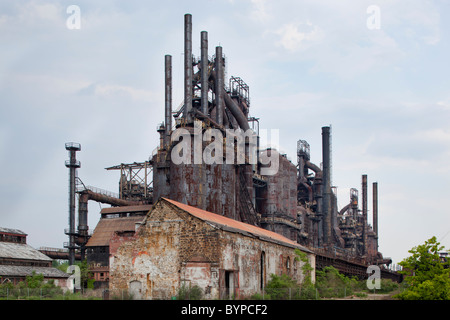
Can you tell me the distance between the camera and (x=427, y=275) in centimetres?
2616

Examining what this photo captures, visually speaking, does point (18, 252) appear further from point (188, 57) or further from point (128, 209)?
point (188, 57)

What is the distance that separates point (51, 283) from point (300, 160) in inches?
1725

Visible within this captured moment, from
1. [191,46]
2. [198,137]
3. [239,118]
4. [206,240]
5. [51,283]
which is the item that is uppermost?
[191,46]

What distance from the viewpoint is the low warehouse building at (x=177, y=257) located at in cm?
2427

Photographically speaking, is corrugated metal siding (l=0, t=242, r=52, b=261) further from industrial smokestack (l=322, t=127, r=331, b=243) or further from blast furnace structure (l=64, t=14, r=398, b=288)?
industrial smokestack (l=322, t=127, r=331, b=243)

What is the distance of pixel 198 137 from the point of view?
42.6m

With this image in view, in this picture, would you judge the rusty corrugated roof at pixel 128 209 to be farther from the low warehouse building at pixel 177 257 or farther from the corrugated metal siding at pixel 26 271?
the low warehouse building at pixel 177 257

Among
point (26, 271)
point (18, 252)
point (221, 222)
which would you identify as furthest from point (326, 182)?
point (221, 222)

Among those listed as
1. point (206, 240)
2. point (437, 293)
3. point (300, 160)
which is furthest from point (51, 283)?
point (300, 160)

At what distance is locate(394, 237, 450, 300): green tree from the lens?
25125mm

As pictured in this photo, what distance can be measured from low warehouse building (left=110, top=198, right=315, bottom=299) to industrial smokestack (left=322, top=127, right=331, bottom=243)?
46.0m

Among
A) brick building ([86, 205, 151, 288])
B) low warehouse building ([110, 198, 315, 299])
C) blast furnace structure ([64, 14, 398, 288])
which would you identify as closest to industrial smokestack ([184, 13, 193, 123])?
blast furnace structure ([64, 14, 398, 288])

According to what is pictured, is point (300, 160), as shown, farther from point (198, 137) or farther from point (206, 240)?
point (206, 240)

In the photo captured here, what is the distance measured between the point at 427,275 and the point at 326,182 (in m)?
45.6
